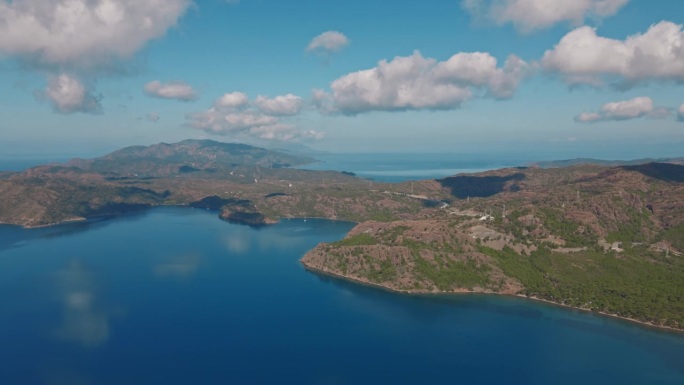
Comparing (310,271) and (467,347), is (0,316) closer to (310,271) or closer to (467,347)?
(310,271)

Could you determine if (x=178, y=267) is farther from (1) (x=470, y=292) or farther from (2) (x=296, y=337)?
(1) (x=470, y=292)

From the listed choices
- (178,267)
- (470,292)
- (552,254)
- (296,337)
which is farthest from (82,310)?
(552,254)

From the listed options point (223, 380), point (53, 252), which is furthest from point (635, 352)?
point (53, 252)

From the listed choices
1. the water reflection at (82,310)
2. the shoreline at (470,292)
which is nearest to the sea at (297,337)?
the water reflection at (82,310)

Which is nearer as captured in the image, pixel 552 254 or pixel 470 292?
pixel 470 292

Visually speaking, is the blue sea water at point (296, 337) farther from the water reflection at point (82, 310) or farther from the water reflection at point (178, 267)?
the water reflection at point (178, 267)

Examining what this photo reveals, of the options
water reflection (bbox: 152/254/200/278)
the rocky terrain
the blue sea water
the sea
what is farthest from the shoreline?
water reflection (bbox: 152/254/200/278)

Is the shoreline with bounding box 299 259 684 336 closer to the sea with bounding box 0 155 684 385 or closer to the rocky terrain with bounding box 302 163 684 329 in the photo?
the rocky terrain with bounding box 302 163 684 329
